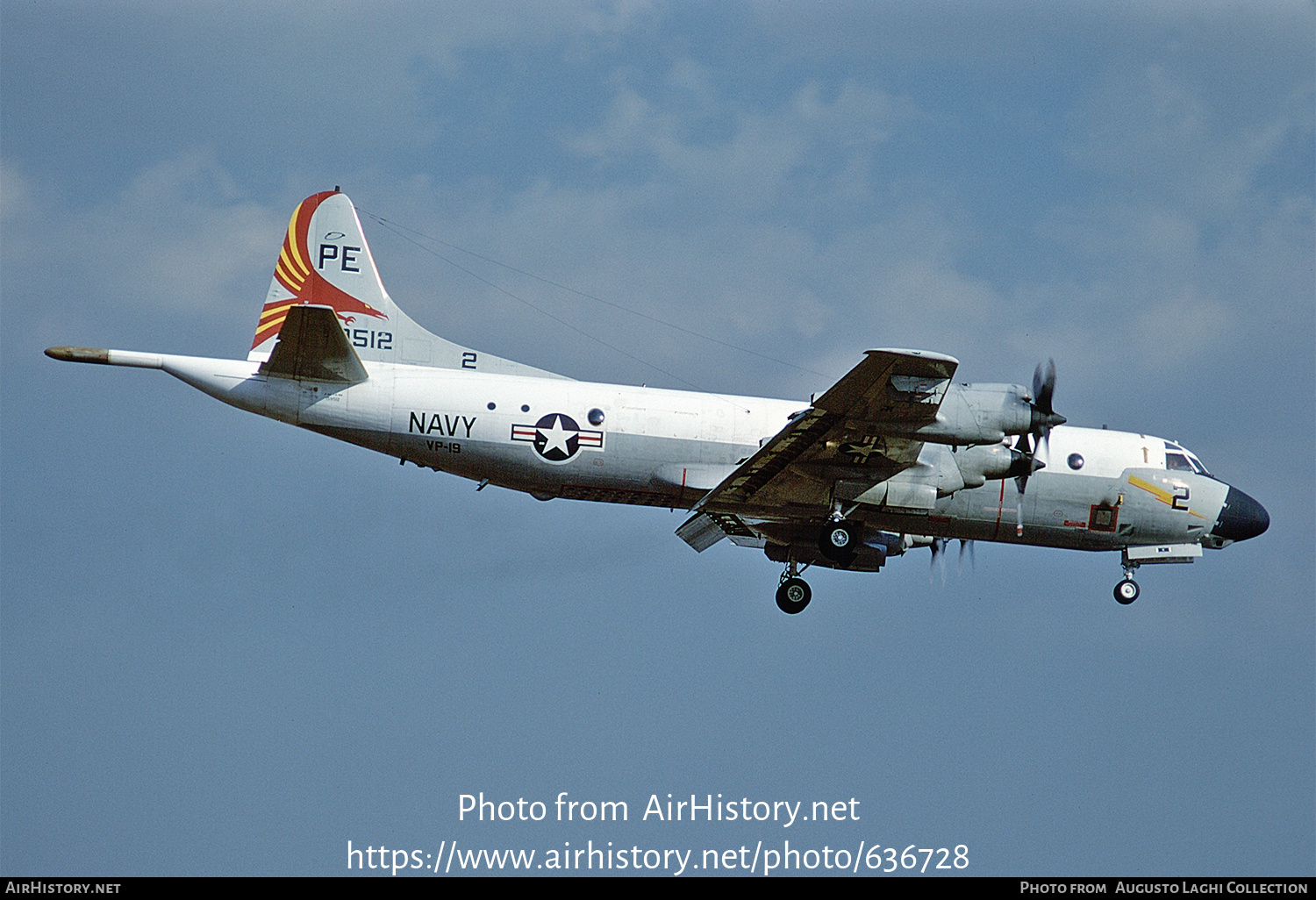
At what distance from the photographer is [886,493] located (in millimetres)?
29141

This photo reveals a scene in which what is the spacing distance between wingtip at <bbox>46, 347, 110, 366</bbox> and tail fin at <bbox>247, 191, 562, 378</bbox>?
3.34 meters

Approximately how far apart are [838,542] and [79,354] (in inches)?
586

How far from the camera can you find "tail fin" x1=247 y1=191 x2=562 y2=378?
29984mm

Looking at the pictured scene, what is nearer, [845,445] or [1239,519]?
[845,445]

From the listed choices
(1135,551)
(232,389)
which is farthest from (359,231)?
(1135,551)

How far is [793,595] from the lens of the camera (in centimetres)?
3125

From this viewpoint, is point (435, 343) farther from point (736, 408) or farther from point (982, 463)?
point (982, 463)

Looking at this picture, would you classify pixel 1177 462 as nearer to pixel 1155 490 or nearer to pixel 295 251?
pixel 1155 490

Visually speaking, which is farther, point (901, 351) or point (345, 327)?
point (345, 327)

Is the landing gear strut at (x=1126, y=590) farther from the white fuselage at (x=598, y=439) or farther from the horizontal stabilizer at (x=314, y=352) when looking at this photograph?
the horizontal stabilizer at (x=314, y=352)

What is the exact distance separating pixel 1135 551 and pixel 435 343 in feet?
51.1

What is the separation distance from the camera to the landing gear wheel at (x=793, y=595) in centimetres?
3119

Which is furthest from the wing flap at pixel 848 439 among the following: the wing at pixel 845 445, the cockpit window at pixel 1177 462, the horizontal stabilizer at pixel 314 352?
the horizontal stabilizer at pixel 314 352

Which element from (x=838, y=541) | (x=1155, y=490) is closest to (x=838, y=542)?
(x=838, y=541)
